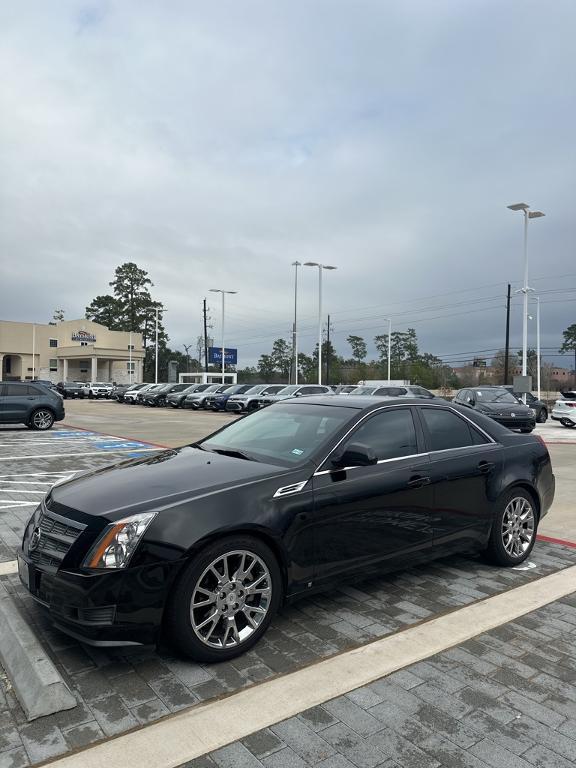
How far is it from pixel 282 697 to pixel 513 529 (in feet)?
9.75

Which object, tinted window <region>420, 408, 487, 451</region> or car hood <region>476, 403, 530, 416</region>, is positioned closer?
→ tinted window <region>420, 408, 487, 451</region>

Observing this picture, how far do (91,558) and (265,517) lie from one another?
1014 millimetres

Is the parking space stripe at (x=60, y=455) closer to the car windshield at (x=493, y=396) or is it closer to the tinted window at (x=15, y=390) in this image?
the tinted window at (x=15, y=390)

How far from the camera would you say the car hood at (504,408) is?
18.9 metres

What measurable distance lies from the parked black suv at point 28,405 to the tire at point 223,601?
1578 cm

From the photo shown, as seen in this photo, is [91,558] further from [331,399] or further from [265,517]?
[331,399]

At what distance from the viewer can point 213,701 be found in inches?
115

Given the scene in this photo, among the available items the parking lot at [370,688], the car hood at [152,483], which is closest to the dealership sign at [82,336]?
the parking lot at [370,688]

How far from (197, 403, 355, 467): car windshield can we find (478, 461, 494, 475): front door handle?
1311 millimetres

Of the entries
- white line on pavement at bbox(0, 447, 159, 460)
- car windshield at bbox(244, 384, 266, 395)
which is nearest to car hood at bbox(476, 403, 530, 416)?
white line on pavement at bbox(0, 447, 159, 460)

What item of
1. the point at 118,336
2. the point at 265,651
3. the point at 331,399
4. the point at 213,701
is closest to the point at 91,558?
the point at 213,701

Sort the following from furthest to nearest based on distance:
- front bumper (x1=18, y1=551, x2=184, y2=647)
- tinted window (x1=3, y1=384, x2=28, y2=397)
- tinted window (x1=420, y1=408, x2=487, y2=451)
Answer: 1. tinted window (x1=3, y1=384, x2=28, y2=397)
2. tinted window (x1=420, y1=408, x2=487, y2=451)
3. front bumper (x1=18, y1=551, x2=184, y2=647)

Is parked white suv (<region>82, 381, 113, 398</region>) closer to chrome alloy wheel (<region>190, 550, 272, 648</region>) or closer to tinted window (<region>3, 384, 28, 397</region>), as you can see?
tinted window (<region>3, 384, 28, 397</region>)

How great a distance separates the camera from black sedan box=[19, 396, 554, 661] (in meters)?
3.12
